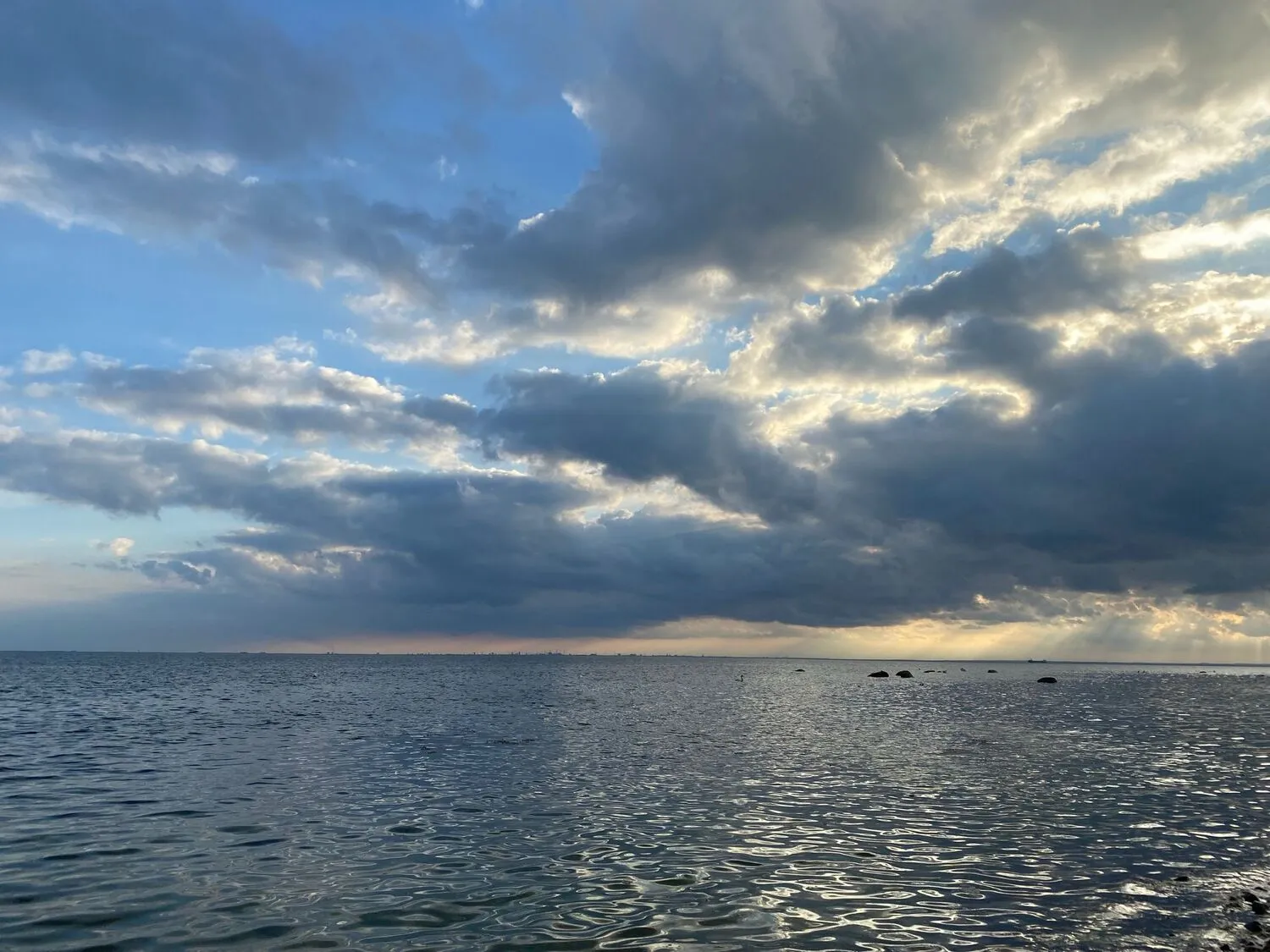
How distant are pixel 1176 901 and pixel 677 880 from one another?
13.4 meters

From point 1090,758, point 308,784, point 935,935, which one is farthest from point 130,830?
point 1090,758

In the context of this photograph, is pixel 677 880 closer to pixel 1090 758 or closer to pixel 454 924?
pixel 454 924

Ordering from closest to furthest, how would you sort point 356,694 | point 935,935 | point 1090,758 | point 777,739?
point 935,935, point 1090,758, point 777,739, point 356,694

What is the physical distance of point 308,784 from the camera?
3975 cm

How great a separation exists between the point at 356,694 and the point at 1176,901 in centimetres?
11450

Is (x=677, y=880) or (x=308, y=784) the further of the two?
(x=308, y=784)

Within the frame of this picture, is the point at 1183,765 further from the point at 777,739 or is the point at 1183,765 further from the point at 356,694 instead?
the point at 356,694

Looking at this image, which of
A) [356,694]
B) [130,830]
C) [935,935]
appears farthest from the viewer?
[356,694]

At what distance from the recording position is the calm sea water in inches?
781

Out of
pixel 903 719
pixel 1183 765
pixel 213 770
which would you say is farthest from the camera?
pixel 903 719

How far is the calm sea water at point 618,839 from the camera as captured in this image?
19.8 m

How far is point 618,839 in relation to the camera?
28.8 meters

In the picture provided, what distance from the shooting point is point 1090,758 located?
2083 inches

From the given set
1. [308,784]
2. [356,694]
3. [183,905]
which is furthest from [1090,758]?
[356,694]
